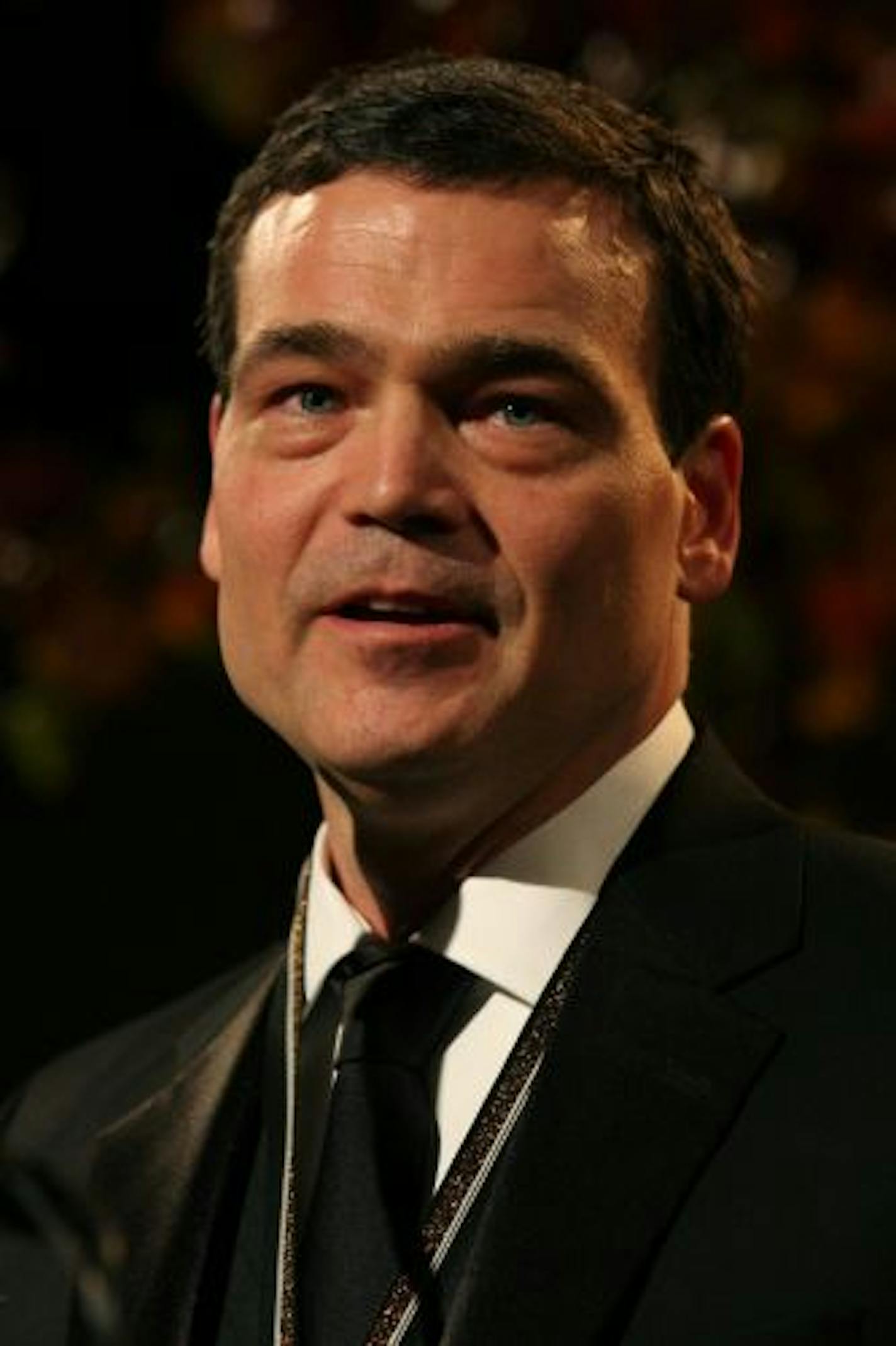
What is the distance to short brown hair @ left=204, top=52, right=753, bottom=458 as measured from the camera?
210cm

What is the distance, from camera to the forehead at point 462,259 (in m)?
2.04

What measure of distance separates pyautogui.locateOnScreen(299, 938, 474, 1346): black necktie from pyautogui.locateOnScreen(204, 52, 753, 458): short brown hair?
1.42ft

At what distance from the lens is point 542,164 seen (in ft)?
6.88

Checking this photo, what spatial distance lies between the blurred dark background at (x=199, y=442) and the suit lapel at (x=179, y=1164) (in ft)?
3.68

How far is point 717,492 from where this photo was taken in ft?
7.30

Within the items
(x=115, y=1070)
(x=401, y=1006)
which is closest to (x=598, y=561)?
(x=401, y=1006)

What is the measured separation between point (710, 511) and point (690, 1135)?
518mm

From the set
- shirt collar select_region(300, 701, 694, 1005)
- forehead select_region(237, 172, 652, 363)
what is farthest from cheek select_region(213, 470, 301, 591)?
shirt collar select_region(300, 701, 694, 1005)

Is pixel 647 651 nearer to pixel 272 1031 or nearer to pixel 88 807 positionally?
pixel 272 1031

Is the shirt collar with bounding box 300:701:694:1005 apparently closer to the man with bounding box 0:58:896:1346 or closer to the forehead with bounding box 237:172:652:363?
the man with bounding box 0:58:896:1346

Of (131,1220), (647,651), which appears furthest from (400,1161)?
(647,651)

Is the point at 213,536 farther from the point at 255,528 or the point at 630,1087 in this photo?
the point at 630,1087

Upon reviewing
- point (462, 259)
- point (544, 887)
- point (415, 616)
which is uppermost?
point (462, 259)

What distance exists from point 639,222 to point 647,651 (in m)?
0.31
